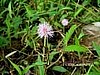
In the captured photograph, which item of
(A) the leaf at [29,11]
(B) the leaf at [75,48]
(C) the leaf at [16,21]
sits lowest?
(B) the leaf at [75,48]

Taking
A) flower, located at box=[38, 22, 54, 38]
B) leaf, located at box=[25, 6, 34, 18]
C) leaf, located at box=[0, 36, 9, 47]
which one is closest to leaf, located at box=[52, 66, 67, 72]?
flower, located at box=[38, 22, 54, 38]

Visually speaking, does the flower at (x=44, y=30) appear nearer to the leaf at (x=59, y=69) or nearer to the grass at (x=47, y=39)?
the grass at (x=47, y=39)

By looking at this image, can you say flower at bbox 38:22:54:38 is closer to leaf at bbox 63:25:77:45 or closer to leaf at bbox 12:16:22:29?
leaf at bbox 63:25:77:45

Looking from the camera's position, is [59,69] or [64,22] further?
[64,22]

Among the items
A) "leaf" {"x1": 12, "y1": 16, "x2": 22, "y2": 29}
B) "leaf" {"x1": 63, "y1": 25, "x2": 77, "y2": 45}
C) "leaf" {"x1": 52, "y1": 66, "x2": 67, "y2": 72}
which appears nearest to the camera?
"leaf" {"x1": 52, "y1": 66, "x2": 67, "y2": 72}

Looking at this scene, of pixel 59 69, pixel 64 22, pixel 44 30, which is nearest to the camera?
pixel 59 69

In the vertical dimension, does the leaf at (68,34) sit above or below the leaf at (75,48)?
above

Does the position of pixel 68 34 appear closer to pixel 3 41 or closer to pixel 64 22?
pixel 64 22

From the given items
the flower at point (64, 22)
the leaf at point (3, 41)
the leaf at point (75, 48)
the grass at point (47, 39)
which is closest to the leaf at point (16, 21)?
the grass at point (47, 39)

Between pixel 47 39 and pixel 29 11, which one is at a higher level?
pixel 29 11

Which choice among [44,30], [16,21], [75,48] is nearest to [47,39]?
[44,30]

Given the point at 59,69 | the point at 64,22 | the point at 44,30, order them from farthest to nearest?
the point at 64,22, the point at 44,30, the point at 59,69
